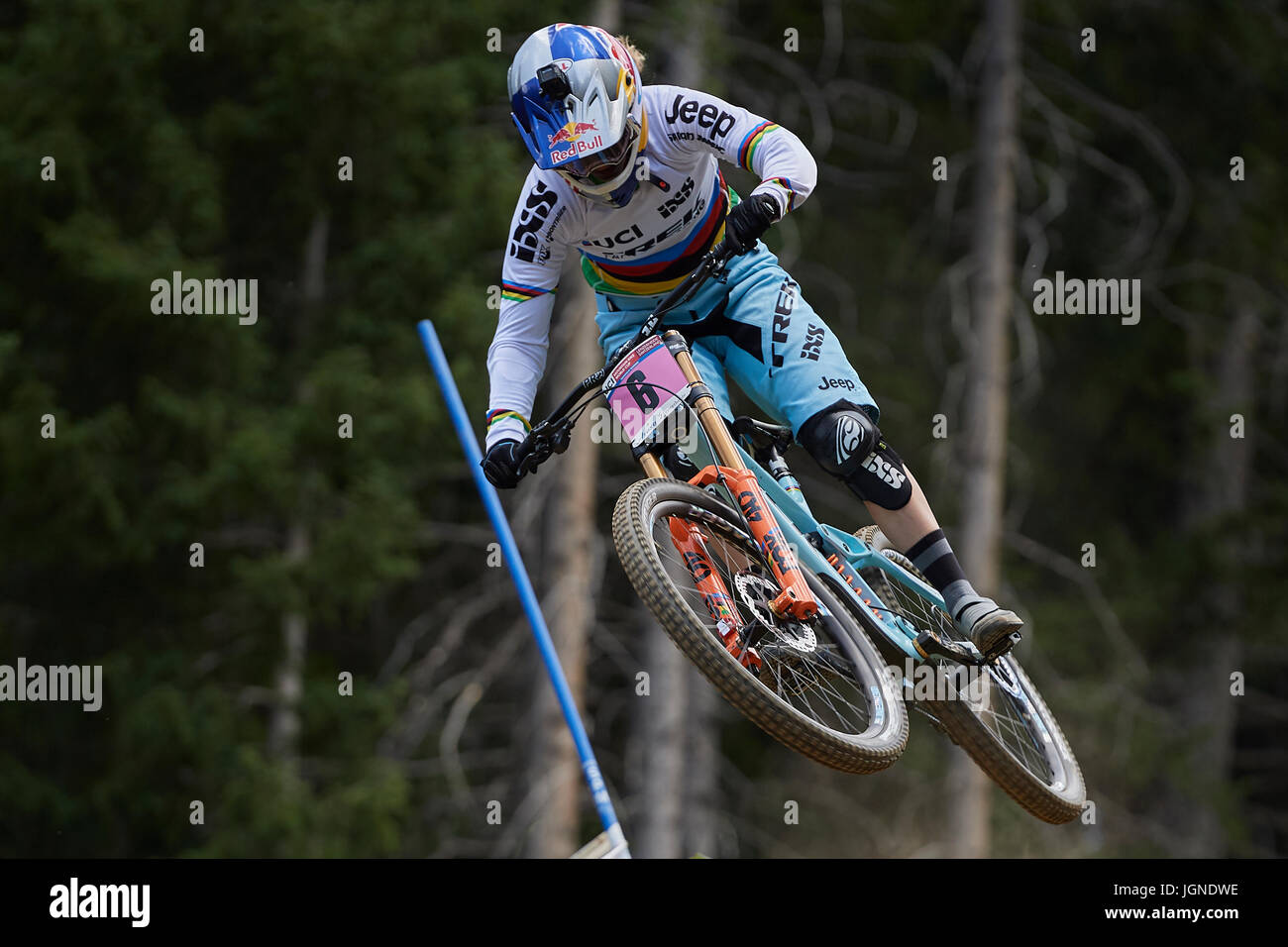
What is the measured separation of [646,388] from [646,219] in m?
0.68

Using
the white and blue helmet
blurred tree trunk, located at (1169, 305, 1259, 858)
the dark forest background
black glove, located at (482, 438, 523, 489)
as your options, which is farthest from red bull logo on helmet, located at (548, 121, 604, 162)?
blurred tree trunk, located at (1169, 305, 1259, 858)

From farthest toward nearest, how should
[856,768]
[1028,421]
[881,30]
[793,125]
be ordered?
[1028,421] < [881,30] < [793,125] < [856,768]

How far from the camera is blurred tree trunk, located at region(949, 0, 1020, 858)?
1333 centimetres

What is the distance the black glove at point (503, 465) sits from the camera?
19.7 feet

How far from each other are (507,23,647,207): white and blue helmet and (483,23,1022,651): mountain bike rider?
0.01 metres

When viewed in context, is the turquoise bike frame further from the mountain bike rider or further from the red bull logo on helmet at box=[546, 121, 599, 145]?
the red bull logo on helmet at box=[546, 121, 599, 145]

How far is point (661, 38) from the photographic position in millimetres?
12438

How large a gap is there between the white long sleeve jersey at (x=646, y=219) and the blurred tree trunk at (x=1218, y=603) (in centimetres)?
1251

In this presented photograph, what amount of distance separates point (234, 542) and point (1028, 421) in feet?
30.7

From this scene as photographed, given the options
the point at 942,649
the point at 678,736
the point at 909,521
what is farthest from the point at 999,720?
the point at 678,736

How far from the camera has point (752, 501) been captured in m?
5.88

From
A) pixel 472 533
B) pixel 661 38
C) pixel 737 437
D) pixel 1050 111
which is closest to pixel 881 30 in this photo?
pixel 1050 111

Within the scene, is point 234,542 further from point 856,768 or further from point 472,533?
point 856,768

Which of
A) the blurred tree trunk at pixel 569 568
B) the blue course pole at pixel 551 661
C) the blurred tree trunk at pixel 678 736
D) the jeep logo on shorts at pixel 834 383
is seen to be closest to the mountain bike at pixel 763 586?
the jeep logo on shorts at pixel 834 383
